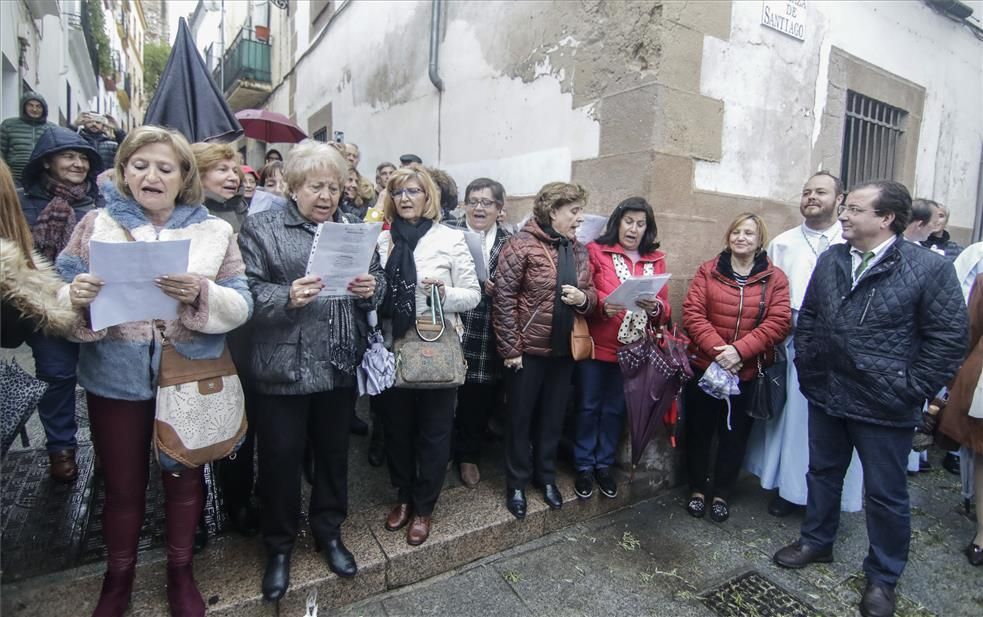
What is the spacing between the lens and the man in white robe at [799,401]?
11.7 ft

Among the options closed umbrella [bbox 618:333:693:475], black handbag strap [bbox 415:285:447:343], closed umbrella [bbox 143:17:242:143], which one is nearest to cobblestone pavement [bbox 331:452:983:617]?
closed umbrella [bbox 618:333:693:475]

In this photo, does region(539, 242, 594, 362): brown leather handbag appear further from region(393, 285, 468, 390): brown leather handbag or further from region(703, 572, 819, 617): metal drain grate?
region(703, 572, 819, 617): metal drain grate

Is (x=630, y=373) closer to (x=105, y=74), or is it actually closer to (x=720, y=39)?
(x=720, y=39)

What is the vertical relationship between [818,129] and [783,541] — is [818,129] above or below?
above

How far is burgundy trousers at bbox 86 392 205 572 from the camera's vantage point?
2082 mm

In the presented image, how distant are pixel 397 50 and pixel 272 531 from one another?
5.90 meters

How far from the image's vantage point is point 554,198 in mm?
3191

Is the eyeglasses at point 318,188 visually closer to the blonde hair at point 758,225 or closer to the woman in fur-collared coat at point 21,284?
the woman in fur-collared coat at point 21,284

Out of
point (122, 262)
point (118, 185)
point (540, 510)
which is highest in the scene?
point (118, 185)

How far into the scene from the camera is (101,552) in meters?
2.60

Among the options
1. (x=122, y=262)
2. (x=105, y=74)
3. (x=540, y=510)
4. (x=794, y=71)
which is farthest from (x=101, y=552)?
(x=105, y=74)

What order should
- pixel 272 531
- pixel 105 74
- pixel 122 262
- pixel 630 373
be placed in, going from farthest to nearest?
pixel 105 74, pixel 630 373, pixel 272 531, pixel 122 262

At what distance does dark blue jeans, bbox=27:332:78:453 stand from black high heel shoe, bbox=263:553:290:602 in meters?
1.65

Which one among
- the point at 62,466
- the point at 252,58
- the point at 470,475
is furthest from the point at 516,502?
the point at 252,58
